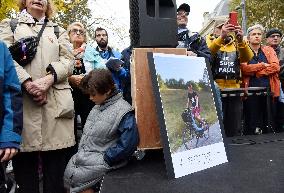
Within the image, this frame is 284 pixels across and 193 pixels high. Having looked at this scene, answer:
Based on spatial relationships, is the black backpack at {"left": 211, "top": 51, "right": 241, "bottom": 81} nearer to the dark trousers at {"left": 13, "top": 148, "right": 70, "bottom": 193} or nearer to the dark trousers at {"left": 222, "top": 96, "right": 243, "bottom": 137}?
the dark trousers at {"left": 222, "top": 96, "right": 243, "bottom": 137}

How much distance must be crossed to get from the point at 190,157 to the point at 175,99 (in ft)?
1.33

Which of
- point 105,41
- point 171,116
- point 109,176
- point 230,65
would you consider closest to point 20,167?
point 109,176

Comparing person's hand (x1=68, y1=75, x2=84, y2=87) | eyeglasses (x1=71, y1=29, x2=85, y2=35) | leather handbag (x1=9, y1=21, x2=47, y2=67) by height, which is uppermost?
eyeglasses (x1=71, y1=29, x2=85, y2=35)

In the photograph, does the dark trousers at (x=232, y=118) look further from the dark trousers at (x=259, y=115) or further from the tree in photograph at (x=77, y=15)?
the tree in photograph at (x=77, y=15)

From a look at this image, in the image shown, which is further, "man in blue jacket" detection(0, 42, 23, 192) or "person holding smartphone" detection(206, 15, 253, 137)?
"person holding smartphone" detection(206, 15, 253, 137)

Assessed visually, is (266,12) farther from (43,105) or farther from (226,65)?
(43,105)

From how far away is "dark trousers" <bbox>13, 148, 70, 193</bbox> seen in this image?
9.03ft

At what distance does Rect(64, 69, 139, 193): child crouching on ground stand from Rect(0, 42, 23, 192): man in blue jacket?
0.61 metres

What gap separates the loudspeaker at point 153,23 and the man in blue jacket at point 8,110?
4.04 ft

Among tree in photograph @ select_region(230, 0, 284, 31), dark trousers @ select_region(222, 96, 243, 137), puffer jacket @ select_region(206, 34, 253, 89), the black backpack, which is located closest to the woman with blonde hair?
puffer jacket @ select_region(206, 34, 253, 89)

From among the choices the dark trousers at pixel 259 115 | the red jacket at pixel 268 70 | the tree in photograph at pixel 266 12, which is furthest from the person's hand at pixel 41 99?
the tree in photograph at pixel 266 12

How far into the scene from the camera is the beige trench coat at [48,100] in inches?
106

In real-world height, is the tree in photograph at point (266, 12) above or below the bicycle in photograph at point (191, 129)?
above

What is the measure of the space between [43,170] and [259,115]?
3381 millimetres
